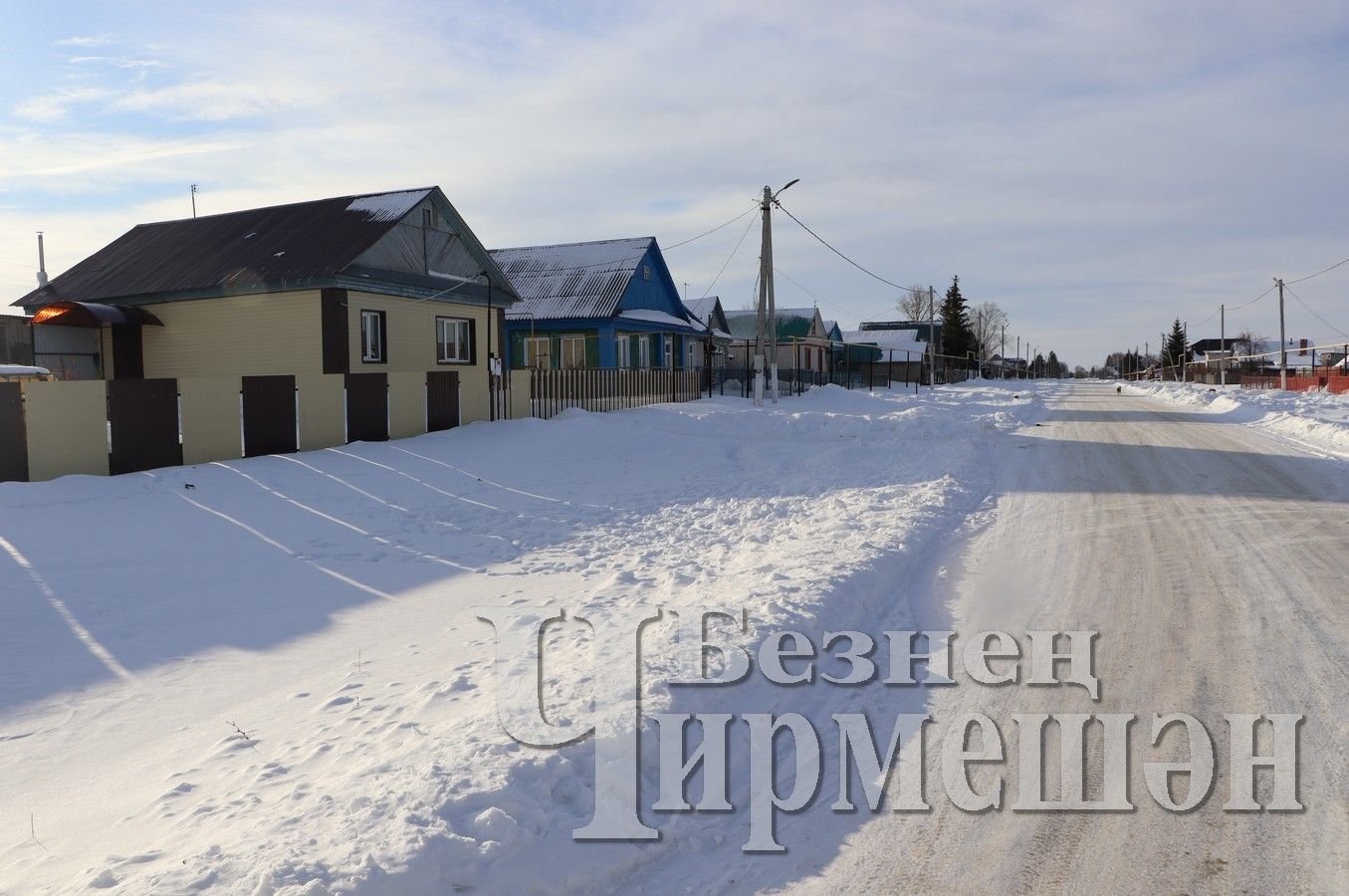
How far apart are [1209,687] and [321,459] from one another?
11895 mm

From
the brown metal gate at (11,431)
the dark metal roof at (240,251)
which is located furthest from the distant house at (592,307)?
the brown metal gate at (11,431)

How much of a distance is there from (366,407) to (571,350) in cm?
1735

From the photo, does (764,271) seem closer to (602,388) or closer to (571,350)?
(602,388)

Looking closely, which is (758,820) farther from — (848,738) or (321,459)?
(321,459)

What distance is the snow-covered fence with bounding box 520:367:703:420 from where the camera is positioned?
2139 centimetres

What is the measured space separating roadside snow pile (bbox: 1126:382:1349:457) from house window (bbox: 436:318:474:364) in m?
19.9

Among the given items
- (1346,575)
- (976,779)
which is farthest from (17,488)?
(1346,575)

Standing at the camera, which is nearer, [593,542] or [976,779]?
[976,779]

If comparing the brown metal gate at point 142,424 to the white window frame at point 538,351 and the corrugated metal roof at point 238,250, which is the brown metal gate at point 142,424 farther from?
the white window frame at point 538,351

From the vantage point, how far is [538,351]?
32.8 metres

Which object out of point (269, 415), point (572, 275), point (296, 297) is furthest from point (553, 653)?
point (572, 275)

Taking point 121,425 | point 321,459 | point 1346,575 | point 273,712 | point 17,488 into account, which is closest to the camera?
point 273,712

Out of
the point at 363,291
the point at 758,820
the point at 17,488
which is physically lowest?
the point at 758,820

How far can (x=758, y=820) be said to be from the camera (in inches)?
148
